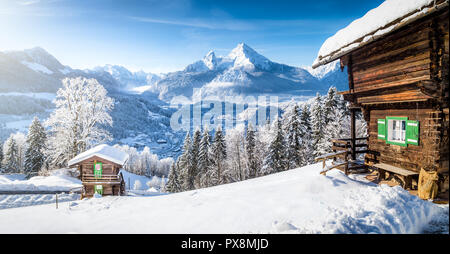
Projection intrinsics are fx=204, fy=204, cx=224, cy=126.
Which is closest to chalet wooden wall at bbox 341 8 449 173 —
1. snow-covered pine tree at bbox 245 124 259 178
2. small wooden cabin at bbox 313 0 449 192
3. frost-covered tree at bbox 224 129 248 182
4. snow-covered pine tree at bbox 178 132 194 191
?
small wooden cabin at bbox 313 0 449 192

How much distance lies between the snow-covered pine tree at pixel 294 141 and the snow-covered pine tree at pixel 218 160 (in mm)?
11474

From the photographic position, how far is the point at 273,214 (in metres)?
6.29

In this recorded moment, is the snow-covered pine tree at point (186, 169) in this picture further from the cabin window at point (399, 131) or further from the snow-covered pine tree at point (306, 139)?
the cabin window at point (399, 131)

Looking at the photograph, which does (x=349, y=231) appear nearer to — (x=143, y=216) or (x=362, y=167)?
(x=143, y=216)

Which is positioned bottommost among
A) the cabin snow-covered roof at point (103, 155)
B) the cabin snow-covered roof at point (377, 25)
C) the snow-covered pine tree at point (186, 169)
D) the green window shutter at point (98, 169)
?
the snow-covered pine tree at point (186, 169)

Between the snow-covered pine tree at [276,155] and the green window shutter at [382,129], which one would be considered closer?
the green window shutter at [382,129]

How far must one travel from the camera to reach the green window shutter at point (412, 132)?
762 centimetres

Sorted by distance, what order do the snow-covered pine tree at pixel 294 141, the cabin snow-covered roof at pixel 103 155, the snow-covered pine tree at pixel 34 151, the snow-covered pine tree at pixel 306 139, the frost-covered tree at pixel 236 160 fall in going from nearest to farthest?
the cabin snow-covered roof at pixel 103 155
the snow-covered pine tree at pixel 294 141
the snow-covered pine tree at pixel 306 139
the snow-covered pine tree at pixel 34 151
the frost-covered tree at pixel 236 160

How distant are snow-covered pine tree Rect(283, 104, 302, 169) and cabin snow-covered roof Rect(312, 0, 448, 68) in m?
20.8

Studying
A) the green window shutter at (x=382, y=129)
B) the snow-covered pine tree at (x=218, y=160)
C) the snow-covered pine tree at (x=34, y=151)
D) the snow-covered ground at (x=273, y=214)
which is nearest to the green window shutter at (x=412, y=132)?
the green window shutter at (x=382, y=129)

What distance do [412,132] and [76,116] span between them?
91.9 ft

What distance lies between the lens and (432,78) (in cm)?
668

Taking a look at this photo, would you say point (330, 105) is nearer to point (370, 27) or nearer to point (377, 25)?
point (370, 27)
